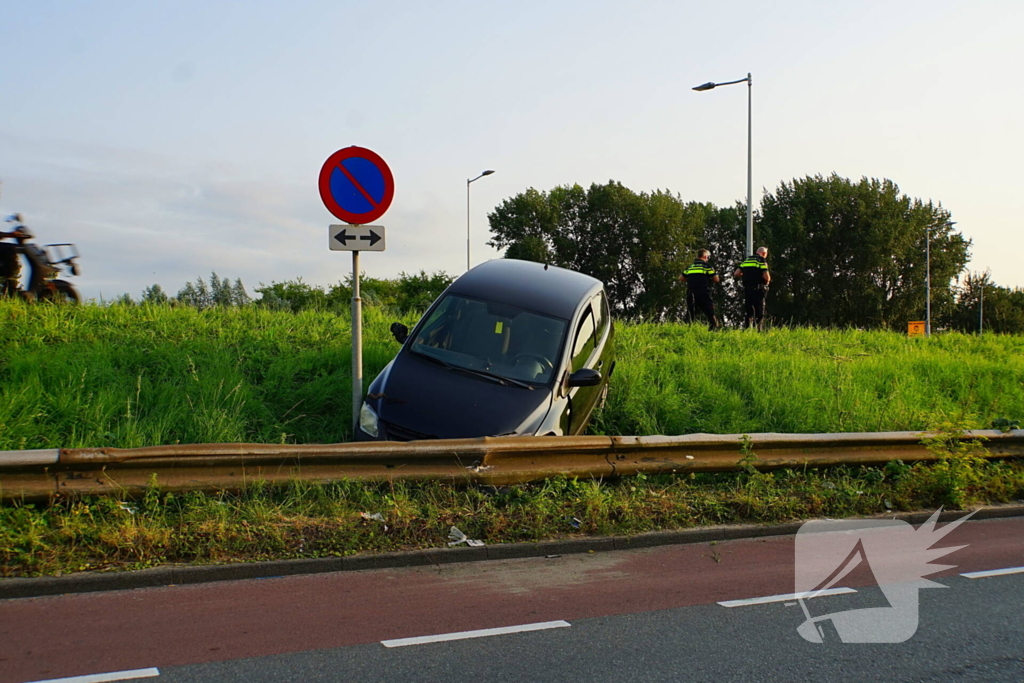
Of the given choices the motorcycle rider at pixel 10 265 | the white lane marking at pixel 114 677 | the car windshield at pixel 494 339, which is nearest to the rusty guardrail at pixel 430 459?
the car windshield at pixel 494 339

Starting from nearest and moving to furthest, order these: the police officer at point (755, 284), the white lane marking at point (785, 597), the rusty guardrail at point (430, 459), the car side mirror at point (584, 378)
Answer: the white lane marking at point (785, 597) < the rusty guardrail at point (430, 459) < the car side mirror at point (584, 378) < the police officer at point (755, 284)

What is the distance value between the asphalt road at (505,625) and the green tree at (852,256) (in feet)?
159

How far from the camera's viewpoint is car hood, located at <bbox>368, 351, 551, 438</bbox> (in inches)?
293

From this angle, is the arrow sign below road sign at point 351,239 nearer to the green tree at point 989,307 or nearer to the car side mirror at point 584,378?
the car side mirror at point 584,378

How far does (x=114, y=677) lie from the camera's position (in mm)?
3861

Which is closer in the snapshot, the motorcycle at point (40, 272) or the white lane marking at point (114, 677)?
the white lane marking at point (114, 677)

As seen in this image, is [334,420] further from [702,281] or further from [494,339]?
[702,281]

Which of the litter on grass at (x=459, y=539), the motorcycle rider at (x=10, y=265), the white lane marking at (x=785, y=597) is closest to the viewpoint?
the white lane marking at (x=785, y=597)

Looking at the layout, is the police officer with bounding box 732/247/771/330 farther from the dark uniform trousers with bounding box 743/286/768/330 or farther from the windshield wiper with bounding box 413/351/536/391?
the windshield wiper with bounding box 413/351/536/391

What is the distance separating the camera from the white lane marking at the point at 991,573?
6.13m

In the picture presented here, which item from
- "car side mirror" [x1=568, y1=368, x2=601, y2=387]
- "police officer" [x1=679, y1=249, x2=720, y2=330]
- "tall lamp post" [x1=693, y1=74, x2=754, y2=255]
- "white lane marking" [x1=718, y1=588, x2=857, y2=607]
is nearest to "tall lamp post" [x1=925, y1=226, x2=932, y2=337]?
"tall lamp post" [x1=693, y1=74, x2=754, y2=255]

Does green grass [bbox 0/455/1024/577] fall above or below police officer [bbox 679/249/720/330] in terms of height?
below

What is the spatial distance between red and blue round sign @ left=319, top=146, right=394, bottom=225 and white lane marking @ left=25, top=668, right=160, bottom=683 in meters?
4.85

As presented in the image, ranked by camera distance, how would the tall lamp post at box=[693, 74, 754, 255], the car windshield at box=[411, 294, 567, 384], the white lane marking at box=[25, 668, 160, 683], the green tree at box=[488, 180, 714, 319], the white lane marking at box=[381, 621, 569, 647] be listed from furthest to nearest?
1. the green tree at box=[488, 180, 714, 319]
2. the tall lamp post at box=[693, 74, 754, 255]
3. the car windshield at box=[411, 294, 567, 384]
4. the white lane marking at box=[381, 621, 569, 647]
5. the white lane marking at box=[25, 668, 160, 683]
